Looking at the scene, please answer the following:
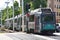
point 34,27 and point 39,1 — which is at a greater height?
point 39,1

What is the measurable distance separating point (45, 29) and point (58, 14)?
6341cm

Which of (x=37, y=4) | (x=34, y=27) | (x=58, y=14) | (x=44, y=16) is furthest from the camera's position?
(x=58, y=14)

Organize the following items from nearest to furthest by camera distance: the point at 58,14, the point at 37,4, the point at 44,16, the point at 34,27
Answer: the point at 44,16, the point at 34,27, the point at 37,4, the point at 58,14

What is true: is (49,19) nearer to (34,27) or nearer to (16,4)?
(34,27)

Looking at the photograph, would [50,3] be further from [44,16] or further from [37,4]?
[44,16]

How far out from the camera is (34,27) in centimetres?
3856

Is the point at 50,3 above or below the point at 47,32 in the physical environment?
above

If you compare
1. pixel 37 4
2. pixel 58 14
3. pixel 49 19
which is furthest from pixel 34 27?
pixel 58 14

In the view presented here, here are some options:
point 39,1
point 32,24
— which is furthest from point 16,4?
point 32,24

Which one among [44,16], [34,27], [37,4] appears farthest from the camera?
[37,4]

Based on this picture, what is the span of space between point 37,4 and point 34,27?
40.0m

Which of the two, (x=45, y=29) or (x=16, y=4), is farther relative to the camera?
(x=16, y=4)

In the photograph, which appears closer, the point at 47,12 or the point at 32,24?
the point at 47,12

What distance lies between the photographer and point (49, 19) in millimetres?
35969
